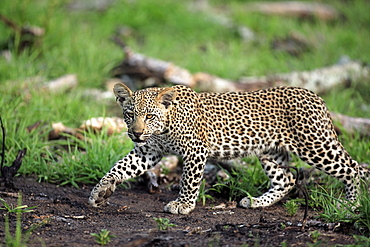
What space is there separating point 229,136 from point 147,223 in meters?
1.58

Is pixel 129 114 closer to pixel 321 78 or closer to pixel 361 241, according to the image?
pixel 361 241

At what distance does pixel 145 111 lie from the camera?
6449mm

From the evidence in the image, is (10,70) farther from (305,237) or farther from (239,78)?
(305,237)

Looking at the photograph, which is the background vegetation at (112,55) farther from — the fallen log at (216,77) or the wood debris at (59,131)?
the fallen log at (216,77)

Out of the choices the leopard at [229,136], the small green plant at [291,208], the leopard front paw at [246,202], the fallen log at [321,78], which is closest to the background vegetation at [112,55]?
the fallen log at [321,78]

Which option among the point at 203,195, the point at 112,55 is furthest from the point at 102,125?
the point at 112,55

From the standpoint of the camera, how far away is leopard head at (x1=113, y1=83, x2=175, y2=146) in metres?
6.36

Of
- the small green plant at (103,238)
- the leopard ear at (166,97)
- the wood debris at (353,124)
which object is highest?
the leopard ear at (166,97)

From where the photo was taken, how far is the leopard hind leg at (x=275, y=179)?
721 centimetres

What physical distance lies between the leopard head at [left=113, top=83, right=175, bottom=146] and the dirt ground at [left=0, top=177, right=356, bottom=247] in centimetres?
97

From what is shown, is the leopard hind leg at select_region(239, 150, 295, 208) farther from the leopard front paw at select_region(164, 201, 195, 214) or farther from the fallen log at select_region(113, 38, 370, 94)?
the fallen log at select_region(113, 38, 370, 94)

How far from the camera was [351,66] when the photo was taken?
12273 mm

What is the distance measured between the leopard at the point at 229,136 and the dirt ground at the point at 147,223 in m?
0.27

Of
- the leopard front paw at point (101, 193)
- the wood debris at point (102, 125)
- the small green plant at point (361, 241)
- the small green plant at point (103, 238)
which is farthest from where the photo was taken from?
the wood debris at point (102, 125)
